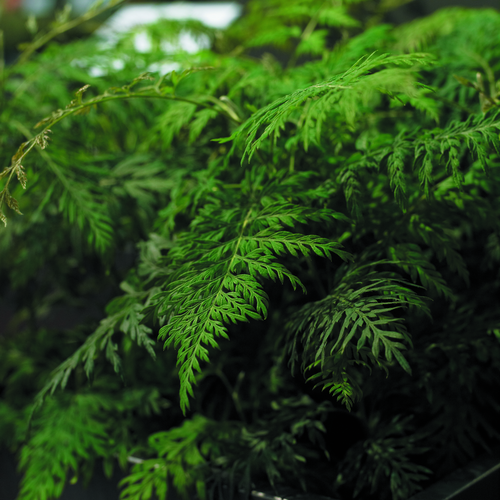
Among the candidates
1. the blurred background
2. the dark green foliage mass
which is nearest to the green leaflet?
the dark green foliage mass

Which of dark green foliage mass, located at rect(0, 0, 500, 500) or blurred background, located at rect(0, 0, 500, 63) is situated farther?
blurred background, located at rect(0, 0, 500, 63)

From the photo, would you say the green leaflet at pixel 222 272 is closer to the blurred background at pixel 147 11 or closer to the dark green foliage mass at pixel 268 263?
the dark green foliage mass at pixel 268 263

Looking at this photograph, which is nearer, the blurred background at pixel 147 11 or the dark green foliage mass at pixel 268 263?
→ the dark green foliage mass at pixel 268 263

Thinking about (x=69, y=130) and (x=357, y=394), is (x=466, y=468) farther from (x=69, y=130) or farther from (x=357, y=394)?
(x=69, y=130)

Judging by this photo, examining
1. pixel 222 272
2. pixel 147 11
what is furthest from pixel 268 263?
pixel 147 11

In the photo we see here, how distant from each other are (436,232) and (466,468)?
358 millimetres

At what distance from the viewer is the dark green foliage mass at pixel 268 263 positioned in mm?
594

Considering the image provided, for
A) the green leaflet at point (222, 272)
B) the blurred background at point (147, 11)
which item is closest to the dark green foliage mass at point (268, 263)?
the green leaflet at point (222, 272)

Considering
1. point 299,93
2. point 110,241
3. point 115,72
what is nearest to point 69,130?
point 115,72

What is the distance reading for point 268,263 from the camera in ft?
1.95

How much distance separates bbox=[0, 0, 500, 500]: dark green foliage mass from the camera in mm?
594

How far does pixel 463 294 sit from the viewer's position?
3.06 feet

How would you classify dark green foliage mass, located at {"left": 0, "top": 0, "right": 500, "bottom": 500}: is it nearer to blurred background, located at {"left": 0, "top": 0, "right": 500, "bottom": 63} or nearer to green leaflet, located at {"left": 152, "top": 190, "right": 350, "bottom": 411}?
green leaflet, located at {"left": 152, "top": 190, "right": 350, "bottom": 411}

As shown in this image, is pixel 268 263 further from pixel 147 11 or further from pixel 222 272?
pixel 147 11
